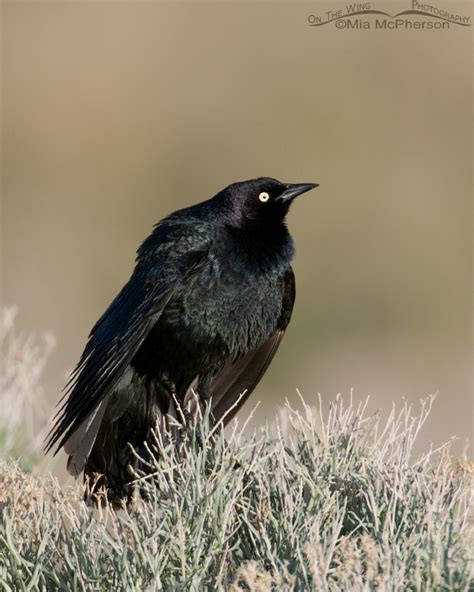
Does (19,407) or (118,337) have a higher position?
(118,337)

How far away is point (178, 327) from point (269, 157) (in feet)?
33.8

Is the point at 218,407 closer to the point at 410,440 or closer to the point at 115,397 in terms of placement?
the point at 115,397

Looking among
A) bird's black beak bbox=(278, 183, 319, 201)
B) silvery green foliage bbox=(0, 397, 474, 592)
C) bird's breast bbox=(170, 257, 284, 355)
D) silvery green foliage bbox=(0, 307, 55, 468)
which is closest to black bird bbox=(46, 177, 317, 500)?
bird's breast bbox=(170, 257, 284, 355)

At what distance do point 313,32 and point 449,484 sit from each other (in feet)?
47.4

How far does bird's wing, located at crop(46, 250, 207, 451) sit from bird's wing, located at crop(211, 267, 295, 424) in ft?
1.79

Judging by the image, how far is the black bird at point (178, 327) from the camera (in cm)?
450

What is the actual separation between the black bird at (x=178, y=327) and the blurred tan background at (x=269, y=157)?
19.8 ft

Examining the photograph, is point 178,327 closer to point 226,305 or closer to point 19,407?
point 226,305

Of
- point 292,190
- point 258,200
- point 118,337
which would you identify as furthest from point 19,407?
point 292,190

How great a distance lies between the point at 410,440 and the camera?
142 inches

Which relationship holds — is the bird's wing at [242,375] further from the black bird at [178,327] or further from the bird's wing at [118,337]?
the bird's wing at [118,337]

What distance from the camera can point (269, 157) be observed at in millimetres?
14680

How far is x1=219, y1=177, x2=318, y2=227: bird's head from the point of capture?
16.2 ft

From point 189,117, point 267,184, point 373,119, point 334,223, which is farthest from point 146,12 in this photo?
point 267,184
